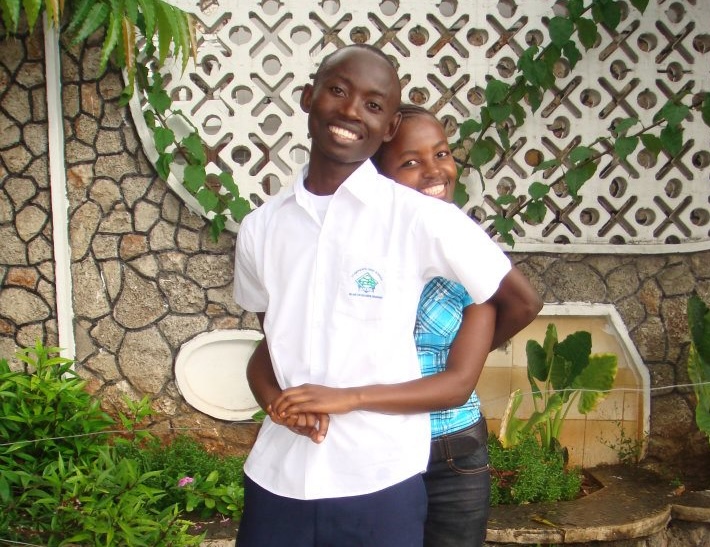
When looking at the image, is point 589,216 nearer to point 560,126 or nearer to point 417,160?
point 560,126

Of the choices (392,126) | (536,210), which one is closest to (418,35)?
(536,210)

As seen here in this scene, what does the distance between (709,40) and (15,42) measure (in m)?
3.04

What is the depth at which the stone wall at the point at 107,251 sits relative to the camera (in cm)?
350

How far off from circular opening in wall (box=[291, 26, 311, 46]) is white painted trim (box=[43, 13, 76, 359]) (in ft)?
3.25

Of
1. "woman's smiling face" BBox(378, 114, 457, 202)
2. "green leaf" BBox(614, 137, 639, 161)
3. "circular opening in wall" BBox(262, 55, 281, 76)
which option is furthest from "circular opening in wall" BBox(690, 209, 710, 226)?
"woman's smiling face" BBox(378, 114, 457, 202)

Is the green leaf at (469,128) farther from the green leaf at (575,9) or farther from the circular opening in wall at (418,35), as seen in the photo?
the green leaf at (575,9)

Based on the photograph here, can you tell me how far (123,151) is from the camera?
353cm

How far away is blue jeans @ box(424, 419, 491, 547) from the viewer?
1.52 m

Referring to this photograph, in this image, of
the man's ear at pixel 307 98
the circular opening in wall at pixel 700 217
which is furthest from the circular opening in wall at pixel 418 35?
the man's ear at pixel 307 98

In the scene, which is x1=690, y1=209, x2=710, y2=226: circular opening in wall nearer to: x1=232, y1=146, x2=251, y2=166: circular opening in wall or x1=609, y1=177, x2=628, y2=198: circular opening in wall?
x1=609, y1=177, x2=628, y2=198: circular opening in wall

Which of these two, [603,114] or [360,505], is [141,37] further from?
[360,505]

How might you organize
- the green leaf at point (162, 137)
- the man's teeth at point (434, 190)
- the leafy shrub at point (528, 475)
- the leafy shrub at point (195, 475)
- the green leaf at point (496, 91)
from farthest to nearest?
the green leaf at point (496, 91), the green leaf at point (162, 137), the leafy shrub at point (528, 475), the leafy shrub at point (195, 475), the man's teeth at point (434, 190)

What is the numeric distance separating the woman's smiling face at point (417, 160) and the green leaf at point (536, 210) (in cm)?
201

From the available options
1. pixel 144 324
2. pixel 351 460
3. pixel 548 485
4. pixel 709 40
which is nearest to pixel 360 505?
pixel 351 460
